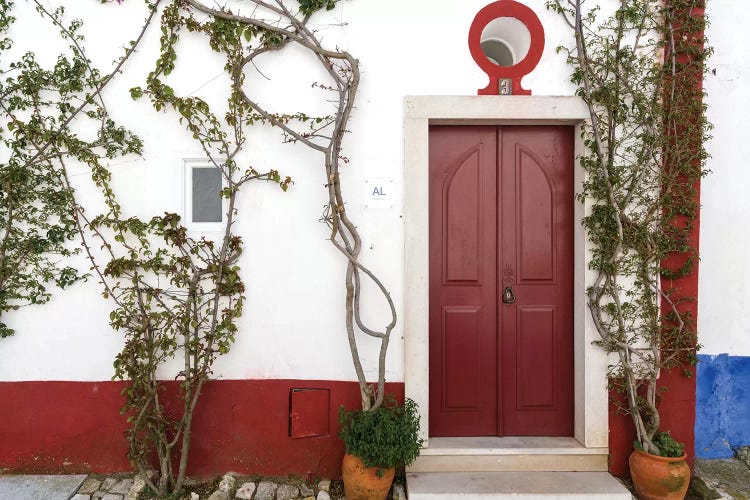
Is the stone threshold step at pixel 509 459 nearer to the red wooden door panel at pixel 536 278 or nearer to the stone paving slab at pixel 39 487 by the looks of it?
the red wooden door panel at pixel 536 278

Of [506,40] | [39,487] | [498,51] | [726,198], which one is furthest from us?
[498,51]

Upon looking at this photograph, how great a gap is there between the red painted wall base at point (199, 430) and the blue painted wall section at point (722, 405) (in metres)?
2.31

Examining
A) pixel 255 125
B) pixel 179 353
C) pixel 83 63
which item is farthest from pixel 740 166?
pixel 83 63

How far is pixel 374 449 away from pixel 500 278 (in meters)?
1.54

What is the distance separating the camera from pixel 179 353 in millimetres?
3439

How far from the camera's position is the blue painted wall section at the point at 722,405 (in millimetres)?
3613

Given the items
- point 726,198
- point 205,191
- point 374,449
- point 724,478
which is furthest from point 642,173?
point 205,191

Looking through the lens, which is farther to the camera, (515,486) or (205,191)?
(205,191)

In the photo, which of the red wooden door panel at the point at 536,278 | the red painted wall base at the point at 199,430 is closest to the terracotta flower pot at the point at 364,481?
the red painted wall base at the point at 199,430

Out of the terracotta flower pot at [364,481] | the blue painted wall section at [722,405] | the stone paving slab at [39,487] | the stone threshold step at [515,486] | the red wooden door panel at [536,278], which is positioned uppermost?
the red wooden door panel at [536,278]

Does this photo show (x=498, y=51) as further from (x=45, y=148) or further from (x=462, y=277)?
(x=45, y=148)

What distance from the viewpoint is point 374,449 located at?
3.00 m

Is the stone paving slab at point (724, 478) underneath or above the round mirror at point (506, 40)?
underneath

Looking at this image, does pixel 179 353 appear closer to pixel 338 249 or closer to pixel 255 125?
pixel 338 249
